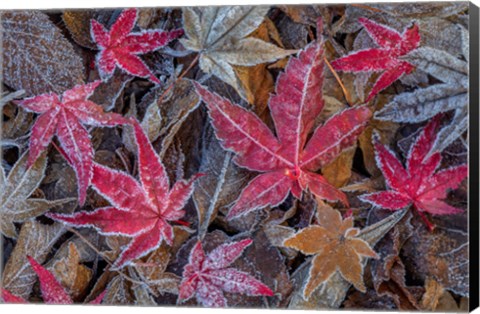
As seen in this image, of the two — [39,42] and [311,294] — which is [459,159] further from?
[39,42]

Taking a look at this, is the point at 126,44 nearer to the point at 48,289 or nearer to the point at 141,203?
the point at 141,203

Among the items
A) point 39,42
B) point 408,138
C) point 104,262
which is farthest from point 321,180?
point 39,42

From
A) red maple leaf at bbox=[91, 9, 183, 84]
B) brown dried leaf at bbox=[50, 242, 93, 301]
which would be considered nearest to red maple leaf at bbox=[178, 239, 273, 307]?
brown dried leaf at bbox=[50, 242, 93, 301]

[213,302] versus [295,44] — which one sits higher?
[295,44]

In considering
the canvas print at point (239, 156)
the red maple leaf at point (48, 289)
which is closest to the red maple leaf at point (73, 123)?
the canvas print at point (239, 156)

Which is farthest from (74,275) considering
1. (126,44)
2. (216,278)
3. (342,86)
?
(342,86)

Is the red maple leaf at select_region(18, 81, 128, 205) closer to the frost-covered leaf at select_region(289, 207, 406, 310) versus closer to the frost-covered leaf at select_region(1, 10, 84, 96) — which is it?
the frost-covered leaf at select_region(1, 10, 84, 96)

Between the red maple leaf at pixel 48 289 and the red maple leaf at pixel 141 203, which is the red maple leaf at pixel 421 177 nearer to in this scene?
the red maple leaf at pixel 141 203

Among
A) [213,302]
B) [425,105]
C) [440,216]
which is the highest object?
[425,105]
